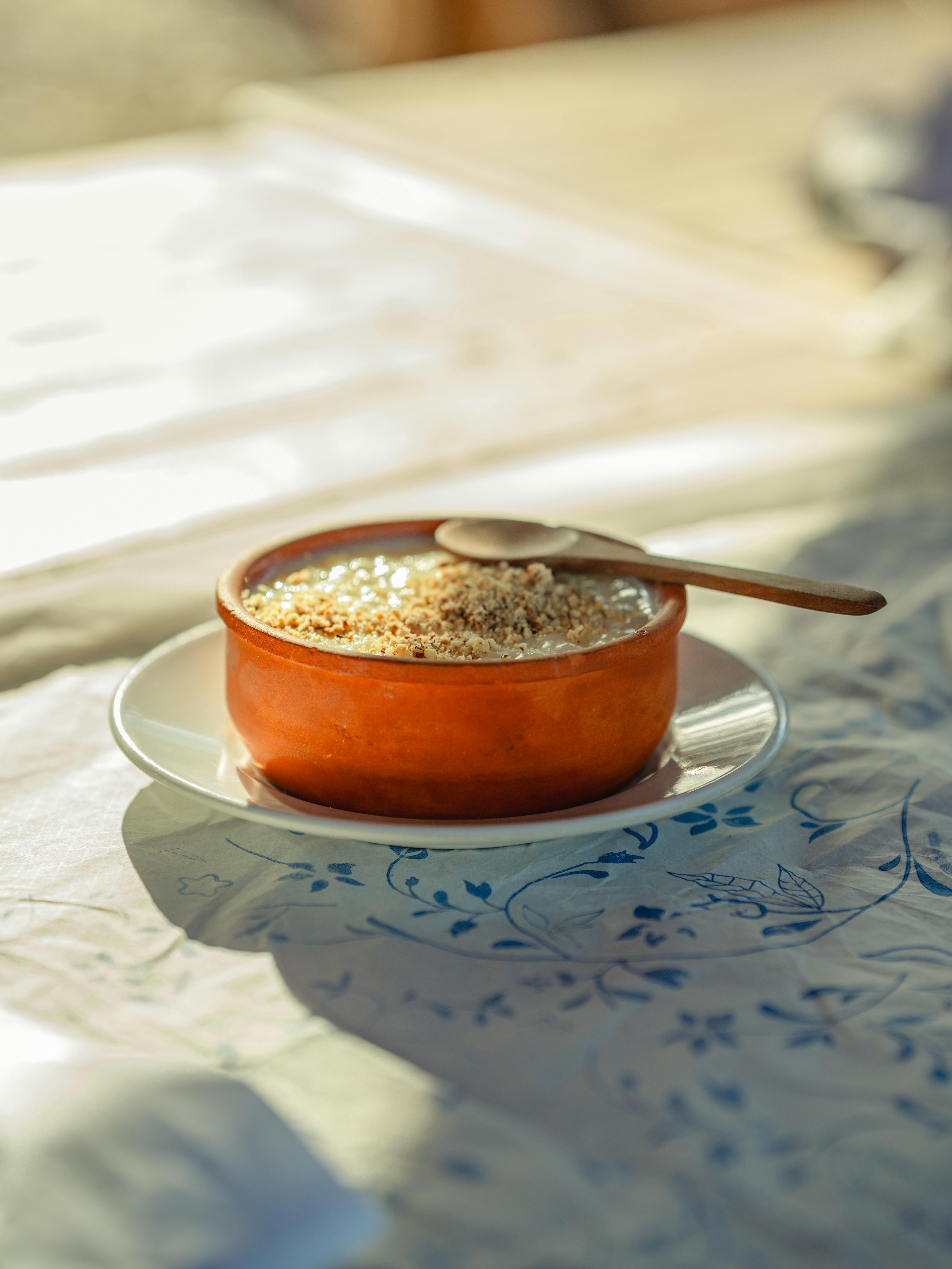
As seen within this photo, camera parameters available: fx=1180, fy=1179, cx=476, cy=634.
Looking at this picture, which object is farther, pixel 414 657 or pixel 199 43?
pixel 199 43

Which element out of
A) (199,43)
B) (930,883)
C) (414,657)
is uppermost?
(199,43)

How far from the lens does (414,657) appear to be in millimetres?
482

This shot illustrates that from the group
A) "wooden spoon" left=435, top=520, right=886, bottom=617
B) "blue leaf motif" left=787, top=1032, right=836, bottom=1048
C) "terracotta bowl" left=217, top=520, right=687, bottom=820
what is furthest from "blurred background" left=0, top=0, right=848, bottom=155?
"blue leaf motif" left=787, top=1032, right=836, bottom=1048

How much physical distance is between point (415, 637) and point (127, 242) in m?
1.31

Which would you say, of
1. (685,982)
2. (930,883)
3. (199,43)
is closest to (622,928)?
(685,982)

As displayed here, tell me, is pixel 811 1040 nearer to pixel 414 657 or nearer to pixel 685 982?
pixel 685 982

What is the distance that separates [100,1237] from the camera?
32 centimetres

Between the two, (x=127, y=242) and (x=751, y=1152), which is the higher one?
(x=127, y=242)

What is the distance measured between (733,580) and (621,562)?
0.19 feet

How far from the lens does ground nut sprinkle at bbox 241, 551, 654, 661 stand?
1.64 feet

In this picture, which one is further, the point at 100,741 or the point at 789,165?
the point at 789,165

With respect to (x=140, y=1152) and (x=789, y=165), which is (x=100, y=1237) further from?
(x=789, y=165)

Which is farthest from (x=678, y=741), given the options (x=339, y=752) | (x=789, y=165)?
(x=789, y=165)

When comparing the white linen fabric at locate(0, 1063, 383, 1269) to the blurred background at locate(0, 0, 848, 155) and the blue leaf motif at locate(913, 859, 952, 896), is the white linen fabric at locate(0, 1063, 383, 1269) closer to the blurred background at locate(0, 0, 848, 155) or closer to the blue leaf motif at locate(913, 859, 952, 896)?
the blue leaf motif at locate(913, 859, 952, 896)
